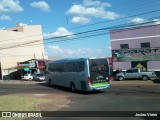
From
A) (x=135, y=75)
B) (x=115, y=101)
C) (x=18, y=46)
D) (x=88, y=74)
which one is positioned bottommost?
(x=115, y=101)

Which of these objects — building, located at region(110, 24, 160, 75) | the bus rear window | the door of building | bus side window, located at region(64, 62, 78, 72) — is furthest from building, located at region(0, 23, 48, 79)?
the bus rear window

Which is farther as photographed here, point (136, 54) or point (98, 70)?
point (136, 54)

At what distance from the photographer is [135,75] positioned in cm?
4122

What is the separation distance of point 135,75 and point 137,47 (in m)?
7.58

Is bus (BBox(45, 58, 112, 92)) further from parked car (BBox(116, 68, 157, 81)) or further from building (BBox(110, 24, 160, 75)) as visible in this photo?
building (BBox(110, 24, 160, 75))

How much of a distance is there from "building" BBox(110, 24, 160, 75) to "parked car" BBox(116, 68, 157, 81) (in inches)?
220

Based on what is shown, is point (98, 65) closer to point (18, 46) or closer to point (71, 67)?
point (71, 67)

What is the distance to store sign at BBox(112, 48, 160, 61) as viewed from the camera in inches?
1801

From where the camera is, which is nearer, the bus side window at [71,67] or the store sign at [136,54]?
the bus side window at [71,67]

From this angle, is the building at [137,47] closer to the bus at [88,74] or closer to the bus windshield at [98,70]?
the bus at [88,74]

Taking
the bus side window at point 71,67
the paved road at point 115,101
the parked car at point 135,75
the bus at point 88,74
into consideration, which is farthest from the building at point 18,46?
the paved road at point 115,101

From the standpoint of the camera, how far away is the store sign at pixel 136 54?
45.8m

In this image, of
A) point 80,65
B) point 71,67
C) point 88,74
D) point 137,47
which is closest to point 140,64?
point 137,47

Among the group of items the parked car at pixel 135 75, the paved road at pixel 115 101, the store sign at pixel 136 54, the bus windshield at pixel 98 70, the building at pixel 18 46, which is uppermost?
the building at pixel 18 46
